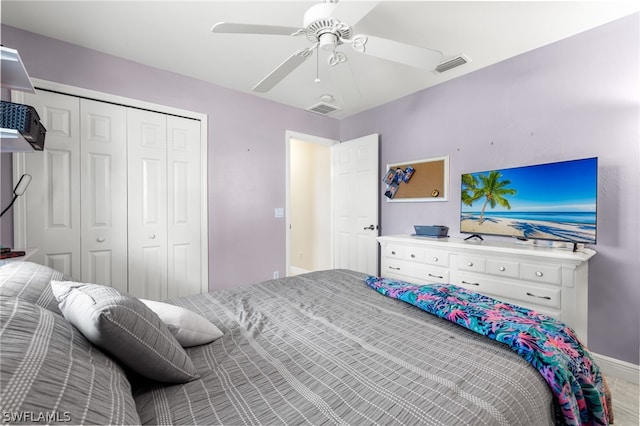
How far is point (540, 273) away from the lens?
2.04 metres

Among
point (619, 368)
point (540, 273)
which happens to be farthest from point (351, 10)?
point (619, 368)

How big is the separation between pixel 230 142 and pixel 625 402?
3.87 meters

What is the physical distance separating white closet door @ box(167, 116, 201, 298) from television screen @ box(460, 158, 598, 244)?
2.79 meters

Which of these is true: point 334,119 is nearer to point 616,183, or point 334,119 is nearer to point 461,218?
point 461,218

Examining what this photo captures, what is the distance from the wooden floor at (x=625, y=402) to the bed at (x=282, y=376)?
1.29 m

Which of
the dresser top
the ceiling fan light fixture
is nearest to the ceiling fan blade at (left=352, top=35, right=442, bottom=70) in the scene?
the ceiling fan light fixture

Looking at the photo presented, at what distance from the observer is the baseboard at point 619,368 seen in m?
1.99

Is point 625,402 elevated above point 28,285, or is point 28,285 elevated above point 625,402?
point 28,285

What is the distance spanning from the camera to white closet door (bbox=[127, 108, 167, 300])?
8.83 feet

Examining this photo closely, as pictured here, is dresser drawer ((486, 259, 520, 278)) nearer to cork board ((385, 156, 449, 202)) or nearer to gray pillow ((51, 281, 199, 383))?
cork board ((385, 156, 449, 202))

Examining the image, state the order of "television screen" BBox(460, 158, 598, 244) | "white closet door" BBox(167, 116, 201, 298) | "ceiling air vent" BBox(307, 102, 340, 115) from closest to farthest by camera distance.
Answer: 1. "television screen" BBox(460, 158, 598, 244)
2. "white closet door" BBox(167, 116, 201, 298)
3. "ceiling air vent" BBox(307, 102, 340, 115)

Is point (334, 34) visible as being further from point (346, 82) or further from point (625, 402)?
point (625, 402)

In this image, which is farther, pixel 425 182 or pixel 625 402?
pixel 425 182

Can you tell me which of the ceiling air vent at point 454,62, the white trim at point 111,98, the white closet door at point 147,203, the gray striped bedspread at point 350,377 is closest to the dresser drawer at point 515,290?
the gray striped bedspread at point 350,377
